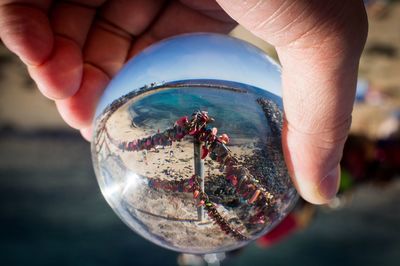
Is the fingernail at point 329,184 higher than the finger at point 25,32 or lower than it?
lower

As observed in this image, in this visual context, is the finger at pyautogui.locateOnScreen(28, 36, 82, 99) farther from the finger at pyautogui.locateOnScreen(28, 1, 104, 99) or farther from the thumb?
the thumb

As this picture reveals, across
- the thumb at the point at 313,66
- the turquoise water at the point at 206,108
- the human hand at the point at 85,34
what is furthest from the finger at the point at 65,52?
the thumb at the point at 313,66

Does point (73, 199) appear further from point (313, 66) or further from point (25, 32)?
point (313, 66)

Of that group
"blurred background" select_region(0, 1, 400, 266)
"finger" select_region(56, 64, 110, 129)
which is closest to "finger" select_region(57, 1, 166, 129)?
"finger" select_region(56, 64, 110, 129)

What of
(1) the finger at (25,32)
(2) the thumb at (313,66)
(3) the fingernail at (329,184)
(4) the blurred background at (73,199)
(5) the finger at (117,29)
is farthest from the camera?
(4) the blurred background at (73,199)

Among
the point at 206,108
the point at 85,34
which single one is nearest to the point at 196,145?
the point at 206,108

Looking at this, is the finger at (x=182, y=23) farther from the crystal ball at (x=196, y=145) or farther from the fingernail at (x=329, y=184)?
the fingernail at (x=329, y=184)

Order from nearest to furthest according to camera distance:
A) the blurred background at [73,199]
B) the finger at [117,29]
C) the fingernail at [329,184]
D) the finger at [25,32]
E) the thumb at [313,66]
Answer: the thumb at [313,66] < the fingernail at [329,184] < the finger at [25,32] < the finger at [117,29] < the blurred background at [73,199]
